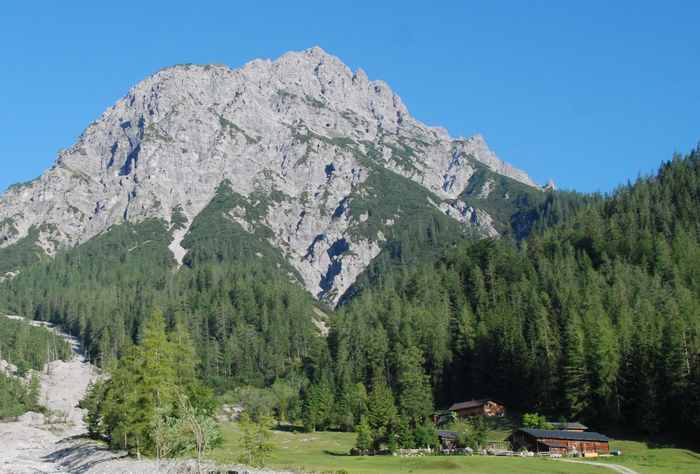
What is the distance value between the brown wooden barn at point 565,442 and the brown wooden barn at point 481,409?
28.9 m

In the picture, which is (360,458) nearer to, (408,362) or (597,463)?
(597,463)

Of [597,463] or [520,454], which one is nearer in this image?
[597,463]

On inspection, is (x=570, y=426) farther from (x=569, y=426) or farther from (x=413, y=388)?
(x=413, y=388)

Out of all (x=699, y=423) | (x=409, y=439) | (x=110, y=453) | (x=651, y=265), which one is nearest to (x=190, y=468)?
(x=110, y=453)

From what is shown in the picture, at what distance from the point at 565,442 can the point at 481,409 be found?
110ft

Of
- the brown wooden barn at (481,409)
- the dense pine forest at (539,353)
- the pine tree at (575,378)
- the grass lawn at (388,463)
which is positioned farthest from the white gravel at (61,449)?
the pine tree at (575,378)

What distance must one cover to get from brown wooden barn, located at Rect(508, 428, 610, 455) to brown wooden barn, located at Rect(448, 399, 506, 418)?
2892 cm

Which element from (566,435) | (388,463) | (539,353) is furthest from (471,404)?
(388,463)

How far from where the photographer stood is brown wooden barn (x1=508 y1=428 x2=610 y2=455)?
4090 inches

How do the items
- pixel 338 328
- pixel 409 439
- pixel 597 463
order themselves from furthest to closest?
pixel 338 328 < pixel 409 439 < pixel 597 463

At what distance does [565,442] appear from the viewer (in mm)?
105500

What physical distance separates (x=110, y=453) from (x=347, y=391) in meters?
76.7

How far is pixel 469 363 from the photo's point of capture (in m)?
164

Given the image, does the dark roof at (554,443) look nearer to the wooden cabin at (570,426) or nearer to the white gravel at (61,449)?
the wooden cabin at (570,426)
